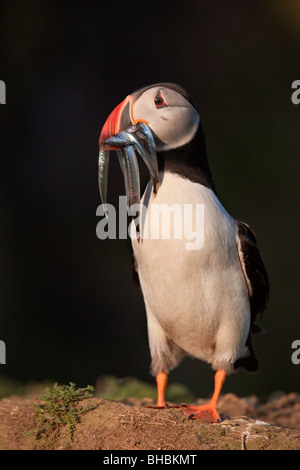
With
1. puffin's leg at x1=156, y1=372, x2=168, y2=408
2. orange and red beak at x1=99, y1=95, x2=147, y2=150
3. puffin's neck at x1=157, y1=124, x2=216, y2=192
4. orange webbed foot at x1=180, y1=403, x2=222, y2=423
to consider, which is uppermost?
Answer: orange and red beak at x1=99, y1=95, x2=147, y2=150

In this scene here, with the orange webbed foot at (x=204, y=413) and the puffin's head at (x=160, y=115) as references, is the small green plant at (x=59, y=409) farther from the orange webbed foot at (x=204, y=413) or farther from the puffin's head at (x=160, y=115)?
the puffin's head at (x=160, y=115)

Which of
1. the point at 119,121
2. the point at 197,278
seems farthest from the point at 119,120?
the point at 197,278

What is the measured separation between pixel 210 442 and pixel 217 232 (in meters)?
1.38

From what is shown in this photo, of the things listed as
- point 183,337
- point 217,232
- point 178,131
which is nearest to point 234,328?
point 183,337

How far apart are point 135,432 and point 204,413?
66 centimetres

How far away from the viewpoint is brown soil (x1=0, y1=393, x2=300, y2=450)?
12.0ft

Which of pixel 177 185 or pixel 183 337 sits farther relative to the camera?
pixel 183 337

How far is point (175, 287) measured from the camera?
14.1 ft

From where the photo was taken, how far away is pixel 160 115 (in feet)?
13.8

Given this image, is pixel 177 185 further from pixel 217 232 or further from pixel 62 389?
pixel 62 389

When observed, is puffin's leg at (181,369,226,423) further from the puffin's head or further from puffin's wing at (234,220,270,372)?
the puffin's head

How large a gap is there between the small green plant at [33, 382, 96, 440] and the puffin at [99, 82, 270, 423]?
61 centimetres

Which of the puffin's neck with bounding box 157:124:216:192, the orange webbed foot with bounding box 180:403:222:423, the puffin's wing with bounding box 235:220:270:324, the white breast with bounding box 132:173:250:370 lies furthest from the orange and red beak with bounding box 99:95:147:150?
the orange webbed foot with bounding box 180:403:222:423
